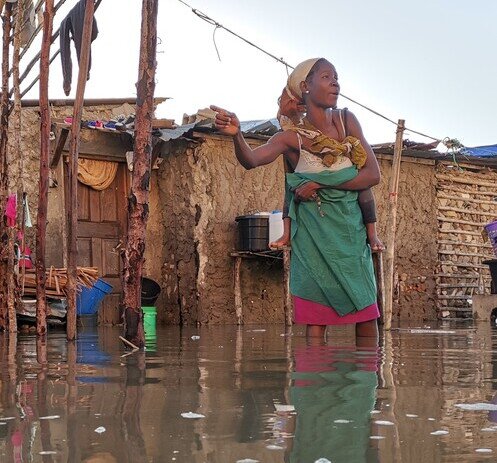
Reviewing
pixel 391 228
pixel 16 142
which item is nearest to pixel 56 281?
pixel 16 142

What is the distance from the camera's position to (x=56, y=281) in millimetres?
13047

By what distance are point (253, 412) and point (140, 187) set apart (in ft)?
12.4

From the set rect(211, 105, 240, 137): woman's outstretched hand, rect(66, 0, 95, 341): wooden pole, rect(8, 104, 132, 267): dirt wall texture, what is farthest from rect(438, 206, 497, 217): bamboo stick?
rect(211, 105, 240, 137): woman's outstretched hand

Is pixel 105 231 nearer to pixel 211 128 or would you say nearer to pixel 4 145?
pixel 211 128

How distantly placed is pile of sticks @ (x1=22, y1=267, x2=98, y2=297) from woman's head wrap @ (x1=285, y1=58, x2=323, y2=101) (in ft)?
25.4

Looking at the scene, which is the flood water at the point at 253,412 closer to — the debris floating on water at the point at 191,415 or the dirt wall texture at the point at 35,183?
the debris floating on water at the point at 191,415

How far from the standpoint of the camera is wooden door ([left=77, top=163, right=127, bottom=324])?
1518 cm

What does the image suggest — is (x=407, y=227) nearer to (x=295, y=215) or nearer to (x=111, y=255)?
(x=111, y=255)

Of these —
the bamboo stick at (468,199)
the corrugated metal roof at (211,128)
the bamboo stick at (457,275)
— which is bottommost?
the bamboo stick at (457,275)

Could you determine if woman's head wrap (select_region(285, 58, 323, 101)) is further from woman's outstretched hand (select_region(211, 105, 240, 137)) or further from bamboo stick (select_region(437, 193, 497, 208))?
bamboo stick (select_region(437, 193, 497, 208))

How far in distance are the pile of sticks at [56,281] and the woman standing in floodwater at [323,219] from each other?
7.82m

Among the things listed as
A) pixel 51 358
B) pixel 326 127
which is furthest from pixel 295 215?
pixel 51 358

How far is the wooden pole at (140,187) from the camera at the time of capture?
6.36m

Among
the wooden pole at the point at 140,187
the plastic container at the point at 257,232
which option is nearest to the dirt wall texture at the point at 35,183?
the plastic container at the point at 257,232
